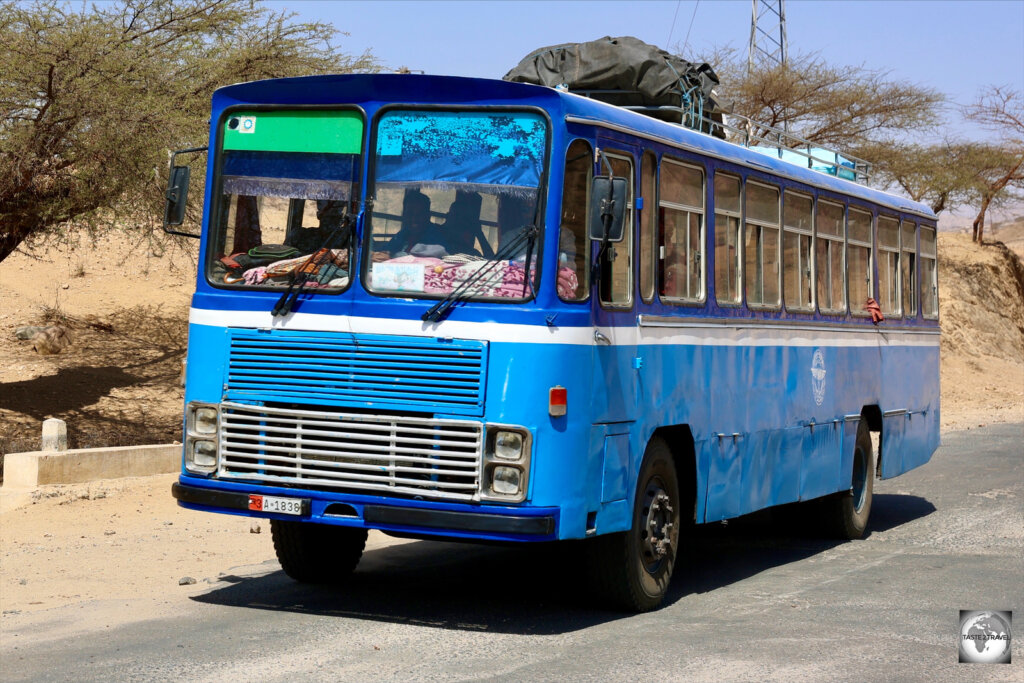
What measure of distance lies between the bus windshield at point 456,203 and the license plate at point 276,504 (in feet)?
4.09

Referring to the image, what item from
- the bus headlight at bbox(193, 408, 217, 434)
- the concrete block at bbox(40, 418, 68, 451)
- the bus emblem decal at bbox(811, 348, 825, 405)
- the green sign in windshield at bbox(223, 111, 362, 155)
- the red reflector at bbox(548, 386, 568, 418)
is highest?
the green sign in windshield at bbox(223, 111, 362, 155)

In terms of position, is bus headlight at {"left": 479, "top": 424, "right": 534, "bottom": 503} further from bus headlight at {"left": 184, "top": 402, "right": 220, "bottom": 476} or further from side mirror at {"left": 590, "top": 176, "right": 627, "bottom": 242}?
bus headlight at {"left": 184, "top": 402, "right": 220, "bottom": 476}

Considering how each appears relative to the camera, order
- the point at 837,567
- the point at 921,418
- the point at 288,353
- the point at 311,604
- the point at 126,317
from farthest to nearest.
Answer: the point at 126,317 → the point at 921,418 → the point at 837,567 → the point at 311,604 → the point at 288,353

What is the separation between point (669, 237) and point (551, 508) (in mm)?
2172

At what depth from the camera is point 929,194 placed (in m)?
42.7

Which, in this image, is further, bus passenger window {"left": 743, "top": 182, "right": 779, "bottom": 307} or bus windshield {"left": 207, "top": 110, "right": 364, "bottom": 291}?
bus passenger window {"left": 743, "top": 182, "right": 779, "bottom": 307}

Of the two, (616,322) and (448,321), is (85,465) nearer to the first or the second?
(448,321)

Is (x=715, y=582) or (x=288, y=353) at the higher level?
(x=288, y=353)

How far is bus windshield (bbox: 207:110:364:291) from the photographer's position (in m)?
7.71

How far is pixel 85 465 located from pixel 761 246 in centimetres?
688

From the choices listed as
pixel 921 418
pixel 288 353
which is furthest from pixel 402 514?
pixel 921 418

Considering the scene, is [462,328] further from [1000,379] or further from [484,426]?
[1000,379]

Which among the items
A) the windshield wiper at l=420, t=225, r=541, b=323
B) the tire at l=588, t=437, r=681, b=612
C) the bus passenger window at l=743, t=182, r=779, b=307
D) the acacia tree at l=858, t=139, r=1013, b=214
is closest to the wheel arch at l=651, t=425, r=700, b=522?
the tire at l=588, t=437, r=681, b=612

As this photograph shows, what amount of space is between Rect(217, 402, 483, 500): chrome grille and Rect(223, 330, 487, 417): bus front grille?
9cm
